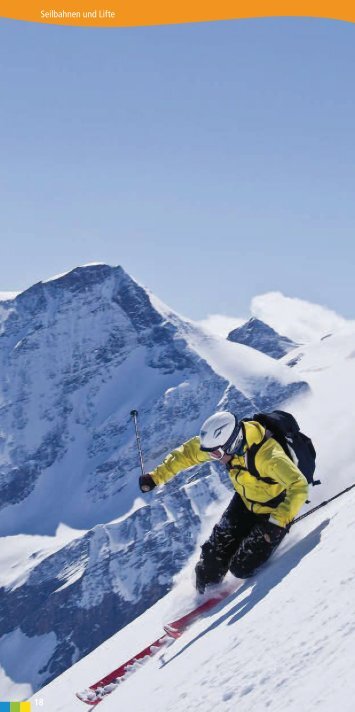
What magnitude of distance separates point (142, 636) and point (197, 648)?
272cm

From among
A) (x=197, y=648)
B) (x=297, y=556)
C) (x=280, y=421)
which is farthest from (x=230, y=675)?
(x=280, y=421)

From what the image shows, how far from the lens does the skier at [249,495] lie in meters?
8.45

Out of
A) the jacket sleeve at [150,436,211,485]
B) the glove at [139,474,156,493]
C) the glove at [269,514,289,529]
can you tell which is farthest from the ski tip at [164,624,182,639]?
the glove at [139,474,156,493]

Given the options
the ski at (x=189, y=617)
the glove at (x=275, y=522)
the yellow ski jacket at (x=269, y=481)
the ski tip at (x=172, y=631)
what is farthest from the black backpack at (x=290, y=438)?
the ski tip at (x=172, y=631)

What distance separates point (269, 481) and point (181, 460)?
1867mm

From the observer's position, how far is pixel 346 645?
4.48 metres

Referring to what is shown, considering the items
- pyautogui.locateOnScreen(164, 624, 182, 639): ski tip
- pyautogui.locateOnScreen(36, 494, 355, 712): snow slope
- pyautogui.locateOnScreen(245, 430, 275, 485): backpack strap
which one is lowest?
pyautogui.locateOnScreen(36, 494, 355, 712): snow slope

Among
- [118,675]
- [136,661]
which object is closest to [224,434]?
[136,661]

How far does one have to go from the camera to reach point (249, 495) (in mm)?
8992

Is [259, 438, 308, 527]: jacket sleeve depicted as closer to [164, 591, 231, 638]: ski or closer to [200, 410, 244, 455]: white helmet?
[200, 410, 244, 455]: white helmet

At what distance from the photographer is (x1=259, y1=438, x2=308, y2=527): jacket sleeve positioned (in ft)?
27.3

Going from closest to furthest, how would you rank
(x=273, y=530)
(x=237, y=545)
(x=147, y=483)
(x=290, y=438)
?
(x=273, y=530) < (x=290, y=438) < (x=237, y=545) < (x=147, y=483)

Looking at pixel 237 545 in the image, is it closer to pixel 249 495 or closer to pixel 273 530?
pixel 249 495

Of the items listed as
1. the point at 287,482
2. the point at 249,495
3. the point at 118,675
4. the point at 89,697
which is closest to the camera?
the point at 89,697
